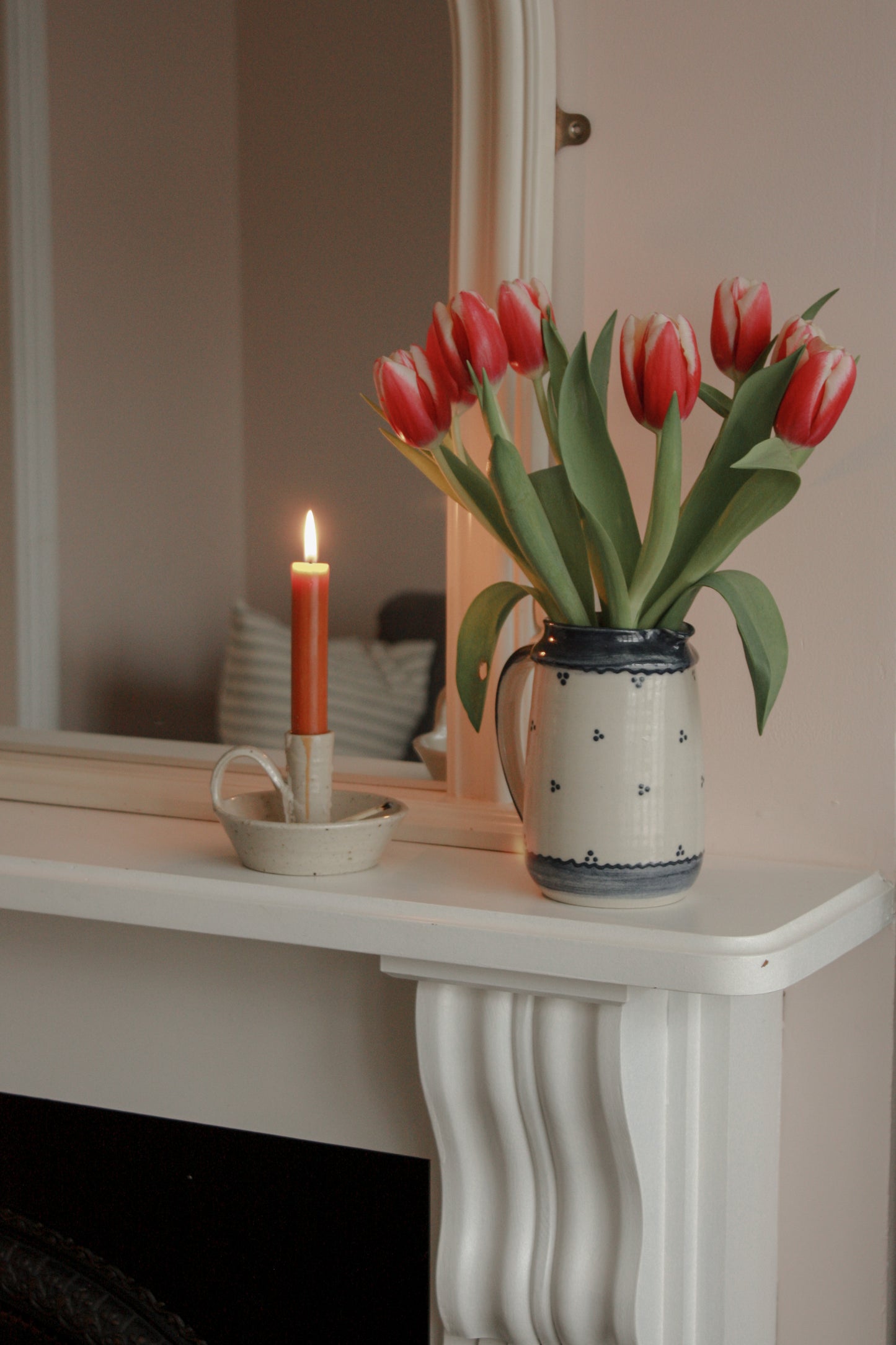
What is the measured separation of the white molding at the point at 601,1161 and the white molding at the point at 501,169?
0.26m

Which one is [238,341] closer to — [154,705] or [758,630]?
[154,705]

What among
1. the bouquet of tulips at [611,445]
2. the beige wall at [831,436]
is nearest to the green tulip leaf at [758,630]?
the bouquet of tulips at [611,445]

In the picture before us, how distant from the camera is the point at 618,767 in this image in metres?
0.71

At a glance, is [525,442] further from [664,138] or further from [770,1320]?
[770,1320]

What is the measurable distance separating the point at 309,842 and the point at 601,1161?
0.26 meters

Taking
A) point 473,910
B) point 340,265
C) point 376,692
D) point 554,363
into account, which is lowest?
point 473,910

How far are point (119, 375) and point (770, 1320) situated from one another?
86cm

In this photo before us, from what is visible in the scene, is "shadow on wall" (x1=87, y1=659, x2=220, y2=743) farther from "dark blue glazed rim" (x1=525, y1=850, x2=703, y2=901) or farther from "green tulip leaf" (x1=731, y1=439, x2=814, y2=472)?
"green tulip leaf" (x1=731, y1=439, x2=814, y2=472)

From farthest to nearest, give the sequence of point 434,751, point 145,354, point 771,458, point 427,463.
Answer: point 145,354
point 434,751
point 427,463
point 771,458

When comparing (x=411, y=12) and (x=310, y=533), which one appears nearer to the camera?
(x=310, y=533)

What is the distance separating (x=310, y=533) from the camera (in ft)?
2.66

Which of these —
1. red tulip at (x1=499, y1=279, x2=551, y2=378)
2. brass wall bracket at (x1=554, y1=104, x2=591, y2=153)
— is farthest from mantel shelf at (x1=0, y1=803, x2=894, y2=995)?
brass wall bracket at (x1=554, y1=104, x2=591, y2=153)

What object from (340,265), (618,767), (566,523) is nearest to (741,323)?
(566,523)

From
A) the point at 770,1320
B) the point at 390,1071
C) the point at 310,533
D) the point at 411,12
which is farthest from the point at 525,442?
the point at 770,1320
